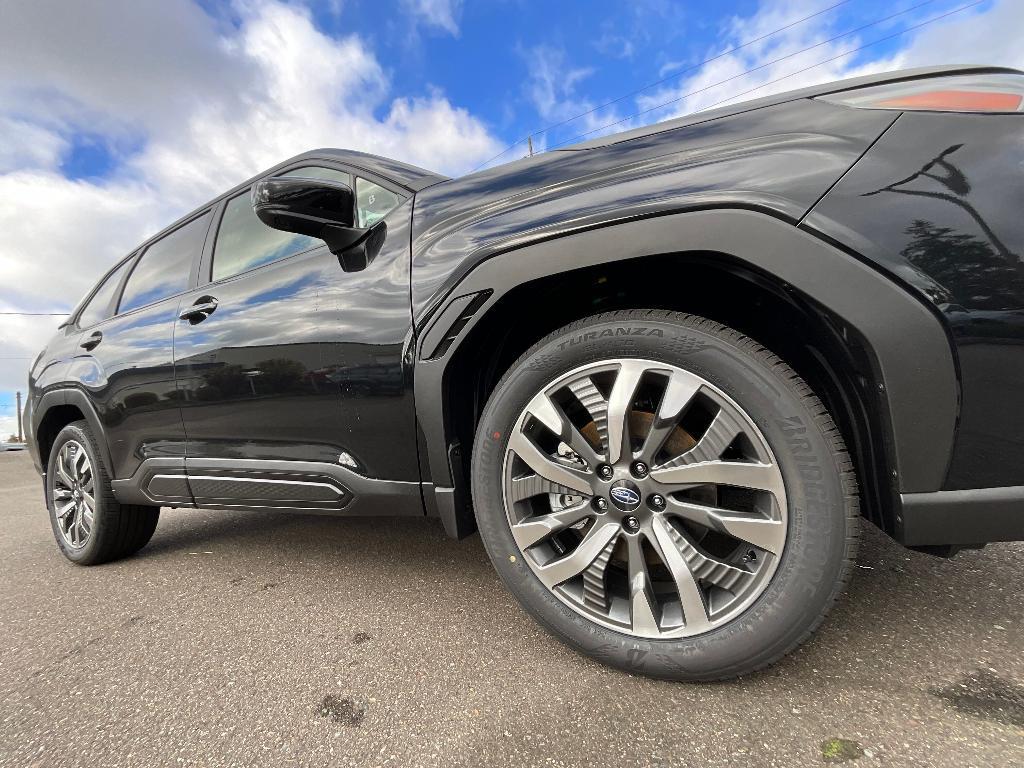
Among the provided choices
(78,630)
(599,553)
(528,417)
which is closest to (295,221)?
(528,417)

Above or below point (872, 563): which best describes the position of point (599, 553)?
above

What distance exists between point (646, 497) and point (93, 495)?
9.08 ft

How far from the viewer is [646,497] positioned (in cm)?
123

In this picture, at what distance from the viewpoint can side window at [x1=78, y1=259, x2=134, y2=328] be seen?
2.92 metres

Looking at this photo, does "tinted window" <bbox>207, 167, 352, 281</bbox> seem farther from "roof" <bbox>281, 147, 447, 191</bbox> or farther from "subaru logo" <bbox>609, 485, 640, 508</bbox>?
"subaru logo" <bbox>609, 485, 640, 508</bbox>

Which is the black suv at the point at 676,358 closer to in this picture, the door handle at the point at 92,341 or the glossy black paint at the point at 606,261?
the glossy black paint at the point at 606,261

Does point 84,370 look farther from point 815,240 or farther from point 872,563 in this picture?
point 872,563

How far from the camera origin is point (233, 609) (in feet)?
6.01

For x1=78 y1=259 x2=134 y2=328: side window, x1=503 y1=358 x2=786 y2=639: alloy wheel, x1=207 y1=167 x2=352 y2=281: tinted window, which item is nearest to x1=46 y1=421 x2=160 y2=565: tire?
x1=78 y1=259 x2=134 y2=328: side window

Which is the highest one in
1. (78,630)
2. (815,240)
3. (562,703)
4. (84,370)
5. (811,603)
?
(815,240)

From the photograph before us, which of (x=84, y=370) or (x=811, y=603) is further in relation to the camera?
(x=84, y=370)

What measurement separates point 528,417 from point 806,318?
0.71 meters

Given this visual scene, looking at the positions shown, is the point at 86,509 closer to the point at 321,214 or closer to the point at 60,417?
the point at 60,417

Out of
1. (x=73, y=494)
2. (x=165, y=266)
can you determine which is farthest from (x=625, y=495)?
(x=73, y=494)
